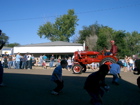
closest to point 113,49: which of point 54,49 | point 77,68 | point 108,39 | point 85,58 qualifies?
point 85,58

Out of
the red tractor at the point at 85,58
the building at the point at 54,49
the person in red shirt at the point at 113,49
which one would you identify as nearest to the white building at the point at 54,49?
the building at the point at 54,49

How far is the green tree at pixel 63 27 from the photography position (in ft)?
207

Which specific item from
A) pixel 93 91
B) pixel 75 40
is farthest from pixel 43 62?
pixel 75 40

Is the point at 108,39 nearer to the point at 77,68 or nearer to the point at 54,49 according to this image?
the point at 54,49

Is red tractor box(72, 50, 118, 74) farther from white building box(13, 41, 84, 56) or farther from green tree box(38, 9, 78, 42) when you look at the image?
green tree box(38, 9, 78, 42)

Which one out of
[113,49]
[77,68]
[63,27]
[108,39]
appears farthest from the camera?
[63,27]

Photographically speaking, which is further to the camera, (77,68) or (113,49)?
(77,68)

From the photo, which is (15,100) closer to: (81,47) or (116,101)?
(116,101)

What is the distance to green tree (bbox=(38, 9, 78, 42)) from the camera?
6308 centimetres

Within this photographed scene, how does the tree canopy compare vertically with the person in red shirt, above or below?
above

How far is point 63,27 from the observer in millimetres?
62938

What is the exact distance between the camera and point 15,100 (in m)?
6.46

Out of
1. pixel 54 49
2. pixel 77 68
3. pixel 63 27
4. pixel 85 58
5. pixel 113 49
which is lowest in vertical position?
pixel 77 68

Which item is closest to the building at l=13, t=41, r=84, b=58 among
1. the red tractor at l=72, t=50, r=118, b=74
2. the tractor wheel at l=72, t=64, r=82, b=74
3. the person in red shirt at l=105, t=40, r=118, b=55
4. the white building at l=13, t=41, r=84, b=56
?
the white building at l=13, t=41, r=84, b=56
